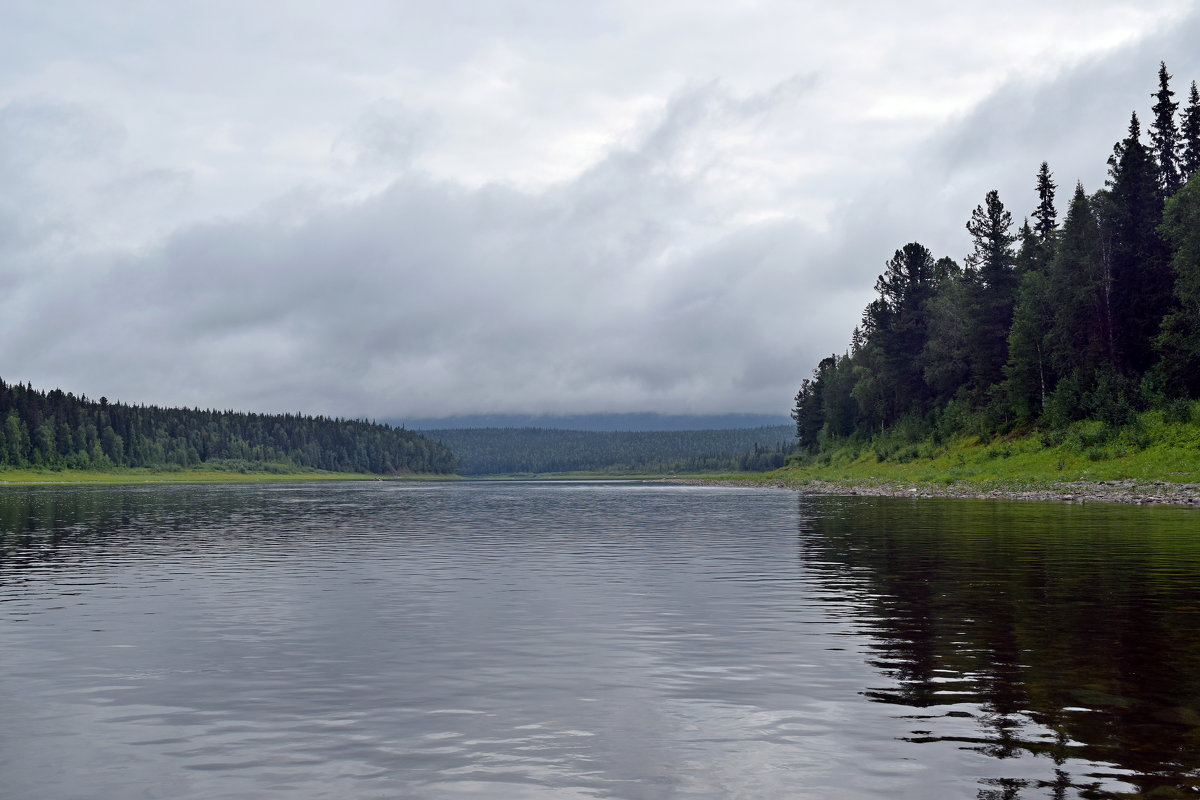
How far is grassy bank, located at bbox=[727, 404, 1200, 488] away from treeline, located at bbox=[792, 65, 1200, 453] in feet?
7.08

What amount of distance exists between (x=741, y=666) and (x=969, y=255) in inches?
4769

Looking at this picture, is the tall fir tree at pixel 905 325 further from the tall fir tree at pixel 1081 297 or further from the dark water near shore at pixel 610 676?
the dark water near shore at pixel 610 676

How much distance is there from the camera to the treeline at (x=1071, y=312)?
273ft

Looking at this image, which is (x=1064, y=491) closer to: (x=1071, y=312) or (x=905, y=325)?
(x=1071, y=312)

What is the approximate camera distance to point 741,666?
16.8 metres

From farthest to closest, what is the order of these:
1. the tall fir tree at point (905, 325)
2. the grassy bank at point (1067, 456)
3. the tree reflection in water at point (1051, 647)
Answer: the tall fir tree at point (905, 325)
the grassy bank at point (1067, 456)
the tree reflection in water at point (1051, 647)

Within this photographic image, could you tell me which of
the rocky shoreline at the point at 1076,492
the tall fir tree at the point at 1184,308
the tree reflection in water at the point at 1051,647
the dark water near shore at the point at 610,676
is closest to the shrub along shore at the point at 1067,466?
the rocky shoreline at the point at 1076,492

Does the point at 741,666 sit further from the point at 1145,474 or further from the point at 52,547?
the point at 1145,474

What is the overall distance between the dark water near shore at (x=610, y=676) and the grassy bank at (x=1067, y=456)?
4117cm

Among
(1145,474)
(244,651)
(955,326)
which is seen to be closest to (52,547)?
(244,651)

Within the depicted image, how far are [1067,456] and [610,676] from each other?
7962cm

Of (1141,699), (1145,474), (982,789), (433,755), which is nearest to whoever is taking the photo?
(982,789)

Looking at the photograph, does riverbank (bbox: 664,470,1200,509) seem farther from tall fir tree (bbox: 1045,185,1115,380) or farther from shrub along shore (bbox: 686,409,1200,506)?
tall fir tree (bbox: 1045,185,1115,380)

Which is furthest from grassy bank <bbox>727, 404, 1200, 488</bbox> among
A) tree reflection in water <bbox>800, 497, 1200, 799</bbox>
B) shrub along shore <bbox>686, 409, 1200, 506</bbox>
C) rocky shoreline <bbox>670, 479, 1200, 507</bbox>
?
tree reflection in water <bbox>800, 497, 1200, 799</bbox>
